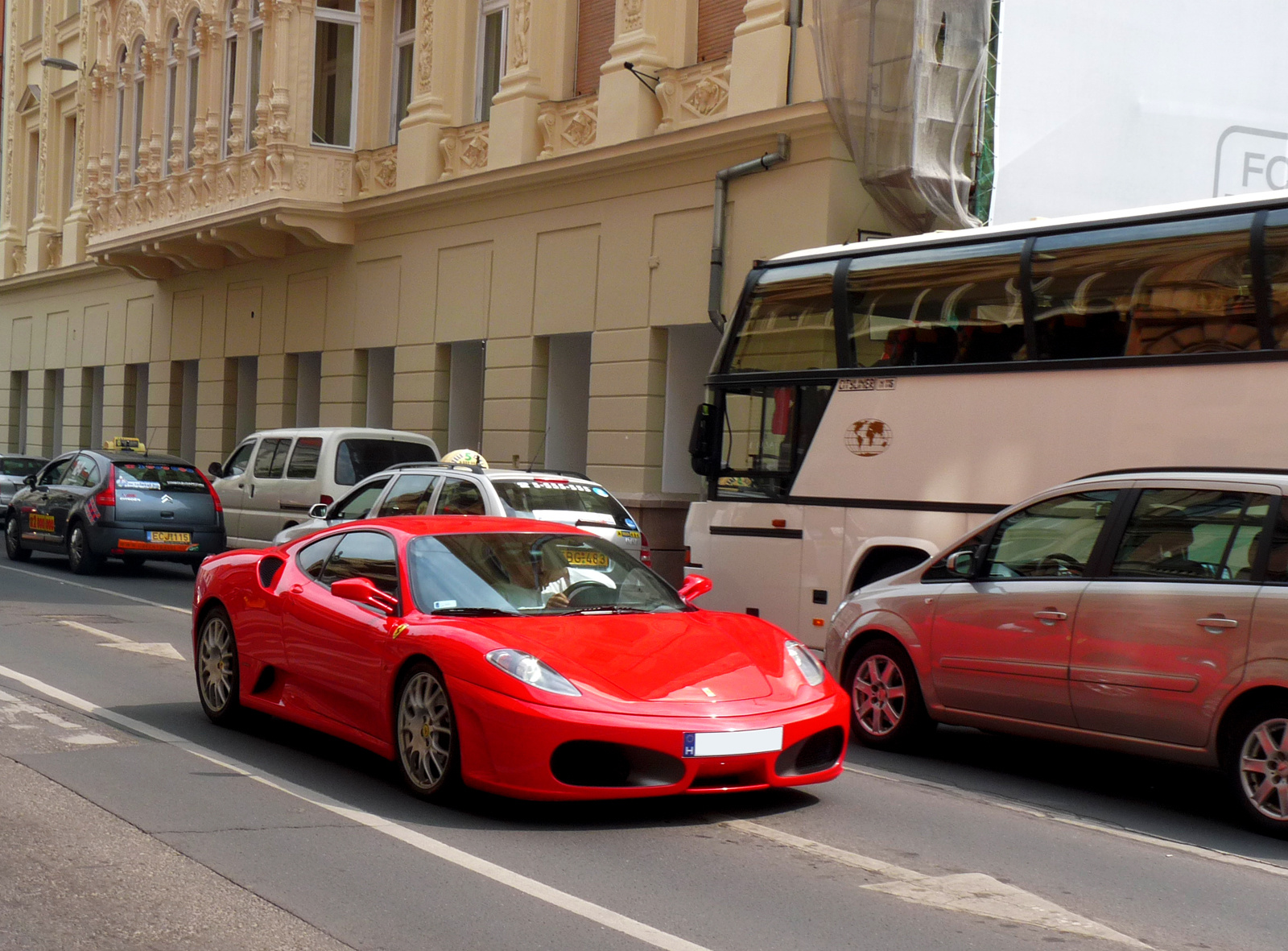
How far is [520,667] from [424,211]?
2001 cm

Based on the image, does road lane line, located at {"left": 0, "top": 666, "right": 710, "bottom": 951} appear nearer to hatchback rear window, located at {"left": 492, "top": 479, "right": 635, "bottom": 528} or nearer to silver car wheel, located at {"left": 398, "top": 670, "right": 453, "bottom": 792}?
silver car wheel, located at {"left": 398, "top": 670, "right": 453, "bottom": 792}

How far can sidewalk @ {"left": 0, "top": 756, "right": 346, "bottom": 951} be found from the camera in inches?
197

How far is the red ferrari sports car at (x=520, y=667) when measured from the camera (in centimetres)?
665

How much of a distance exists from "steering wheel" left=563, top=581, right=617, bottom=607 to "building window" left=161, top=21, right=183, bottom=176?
90.8ft

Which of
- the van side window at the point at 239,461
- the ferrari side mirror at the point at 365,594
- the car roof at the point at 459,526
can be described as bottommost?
the ferrari side mirror at the point at 365,594

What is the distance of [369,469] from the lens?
19500 millimetres

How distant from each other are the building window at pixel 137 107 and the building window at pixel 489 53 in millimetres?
12399

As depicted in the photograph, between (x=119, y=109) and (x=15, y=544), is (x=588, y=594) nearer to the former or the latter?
(x=15, y=544)

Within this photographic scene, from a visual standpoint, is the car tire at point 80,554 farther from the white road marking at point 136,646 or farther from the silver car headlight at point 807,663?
the silver car headlight at point 807,663

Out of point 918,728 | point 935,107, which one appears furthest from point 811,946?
point 935,107

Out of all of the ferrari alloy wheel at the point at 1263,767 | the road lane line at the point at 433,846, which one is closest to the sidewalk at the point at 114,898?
the road lane line at the point at 433,846

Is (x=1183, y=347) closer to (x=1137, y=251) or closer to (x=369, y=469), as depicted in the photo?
(x=1137, y=251)

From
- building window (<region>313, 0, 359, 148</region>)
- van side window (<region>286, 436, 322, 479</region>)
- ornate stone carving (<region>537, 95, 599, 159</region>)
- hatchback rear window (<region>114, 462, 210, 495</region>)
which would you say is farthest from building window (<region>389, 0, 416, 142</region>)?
van side window (<region>286, 436, 322, 479</region>)

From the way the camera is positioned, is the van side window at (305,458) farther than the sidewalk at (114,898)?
Yes
